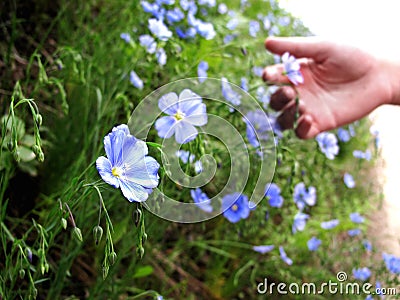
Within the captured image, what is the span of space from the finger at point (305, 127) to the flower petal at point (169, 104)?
79 cm

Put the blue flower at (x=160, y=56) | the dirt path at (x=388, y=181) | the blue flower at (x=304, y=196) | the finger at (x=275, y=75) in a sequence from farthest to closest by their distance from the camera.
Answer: the dirt path at (x=388, y=181) → the blue flower at (x=304, y=196) → the finger at (x=275, y=75) → the blue flower at (x=160, y=56)

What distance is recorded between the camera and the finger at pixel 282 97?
1988 millimetres

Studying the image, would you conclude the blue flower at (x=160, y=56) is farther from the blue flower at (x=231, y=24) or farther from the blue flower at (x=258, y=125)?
the blue flower at (x=231, y=24)

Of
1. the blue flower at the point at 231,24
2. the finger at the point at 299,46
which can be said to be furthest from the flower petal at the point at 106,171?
the blue flower at the point at 231,24

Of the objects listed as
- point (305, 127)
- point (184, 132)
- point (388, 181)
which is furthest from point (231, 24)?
point (184, 132)

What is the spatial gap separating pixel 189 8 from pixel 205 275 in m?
1.28

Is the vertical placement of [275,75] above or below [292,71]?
below

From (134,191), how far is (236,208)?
1.01 meters

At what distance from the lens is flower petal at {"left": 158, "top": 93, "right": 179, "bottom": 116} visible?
132 centimetres

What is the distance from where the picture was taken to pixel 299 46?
6.72 feet

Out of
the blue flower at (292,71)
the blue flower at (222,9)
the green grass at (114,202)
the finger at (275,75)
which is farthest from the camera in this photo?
the blue flower at (222,9)

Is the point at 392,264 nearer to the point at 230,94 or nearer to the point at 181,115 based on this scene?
the point at 230,94

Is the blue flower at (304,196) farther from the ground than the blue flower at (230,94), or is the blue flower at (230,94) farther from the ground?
the blue flower at (230,94)

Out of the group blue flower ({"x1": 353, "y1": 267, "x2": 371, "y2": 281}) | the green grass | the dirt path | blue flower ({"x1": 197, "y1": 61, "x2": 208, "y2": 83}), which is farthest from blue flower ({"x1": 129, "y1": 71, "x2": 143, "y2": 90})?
the dirt path
